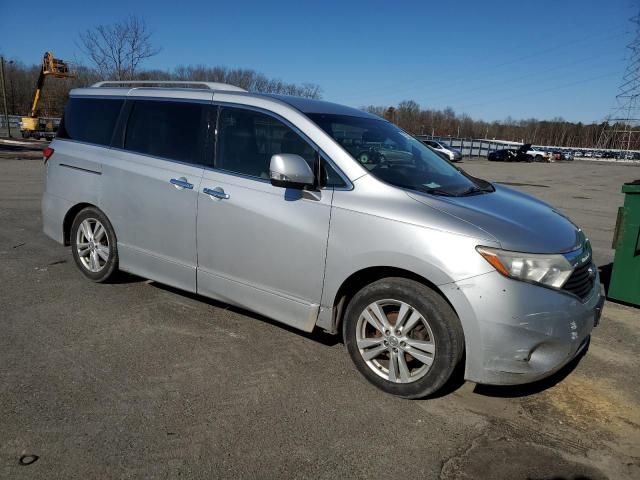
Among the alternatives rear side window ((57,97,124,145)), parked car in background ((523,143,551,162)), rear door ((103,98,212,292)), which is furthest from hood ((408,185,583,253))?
parked car in background ((523,143,551,162))

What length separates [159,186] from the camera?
429cm

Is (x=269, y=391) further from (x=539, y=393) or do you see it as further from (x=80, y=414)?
(x=539, y=393)

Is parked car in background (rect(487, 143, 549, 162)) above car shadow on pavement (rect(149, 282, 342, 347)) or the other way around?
above

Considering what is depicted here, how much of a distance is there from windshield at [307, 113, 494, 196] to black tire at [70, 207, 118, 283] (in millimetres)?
2420

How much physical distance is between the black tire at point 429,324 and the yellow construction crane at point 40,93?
3690 cm

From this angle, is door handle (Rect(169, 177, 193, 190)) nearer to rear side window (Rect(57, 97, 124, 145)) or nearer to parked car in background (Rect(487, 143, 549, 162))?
rear side window (Rect(57, 97, 124, 145))

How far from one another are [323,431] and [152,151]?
2.95 meters

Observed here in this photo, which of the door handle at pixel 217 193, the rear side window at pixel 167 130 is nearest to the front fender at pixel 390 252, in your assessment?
the door handle at pixel 217 193

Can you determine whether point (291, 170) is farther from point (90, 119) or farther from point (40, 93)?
point (40, 93)

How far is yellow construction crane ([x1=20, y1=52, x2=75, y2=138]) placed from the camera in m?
33.7

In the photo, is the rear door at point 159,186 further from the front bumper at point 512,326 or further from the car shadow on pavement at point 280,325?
the front bumper at point 512,326

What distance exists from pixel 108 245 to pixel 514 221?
3747 millimetres

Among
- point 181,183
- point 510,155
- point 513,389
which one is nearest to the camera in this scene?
point 513,389

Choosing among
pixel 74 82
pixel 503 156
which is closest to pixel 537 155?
pixel 503 156
